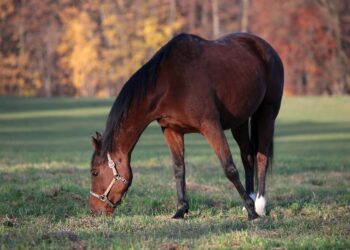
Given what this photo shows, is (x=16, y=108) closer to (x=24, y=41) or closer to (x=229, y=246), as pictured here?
(x=24, y=41)

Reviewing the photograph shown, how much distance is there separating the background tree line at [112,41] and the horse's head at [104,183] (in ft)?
128

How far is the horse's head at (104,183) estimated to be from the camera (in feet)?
25.4

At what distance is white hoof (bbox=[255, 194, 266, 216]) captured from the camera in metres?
8.07

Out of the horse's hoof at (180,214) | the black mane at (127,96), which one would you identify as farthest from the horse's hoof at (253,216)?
the black mane at (127,96)

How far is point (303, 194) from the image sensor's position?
9906 mm

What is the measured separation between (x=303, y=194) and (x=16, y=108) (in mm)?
26977

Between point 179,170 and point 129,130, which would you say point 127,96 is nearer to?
point 129,130

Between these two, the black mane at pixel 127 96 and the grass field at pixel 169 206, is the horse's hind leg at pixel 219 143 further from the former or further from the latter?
the black mane at pixel 127 96

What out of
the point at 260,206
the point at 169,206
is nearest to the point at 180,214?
the point at 169,206

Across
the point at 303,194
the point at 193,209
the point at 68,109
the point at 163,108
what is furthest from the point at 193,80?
the point at 68,109

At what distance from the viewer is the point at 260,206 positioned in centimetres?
820

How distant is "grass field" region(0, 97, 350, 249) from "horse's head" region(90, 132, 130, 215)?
8.3 inches

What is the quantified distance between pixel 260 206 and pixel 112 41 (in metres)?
41.3

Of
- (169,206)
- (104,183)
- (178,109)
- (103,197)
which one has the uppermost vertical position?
(178,109)
